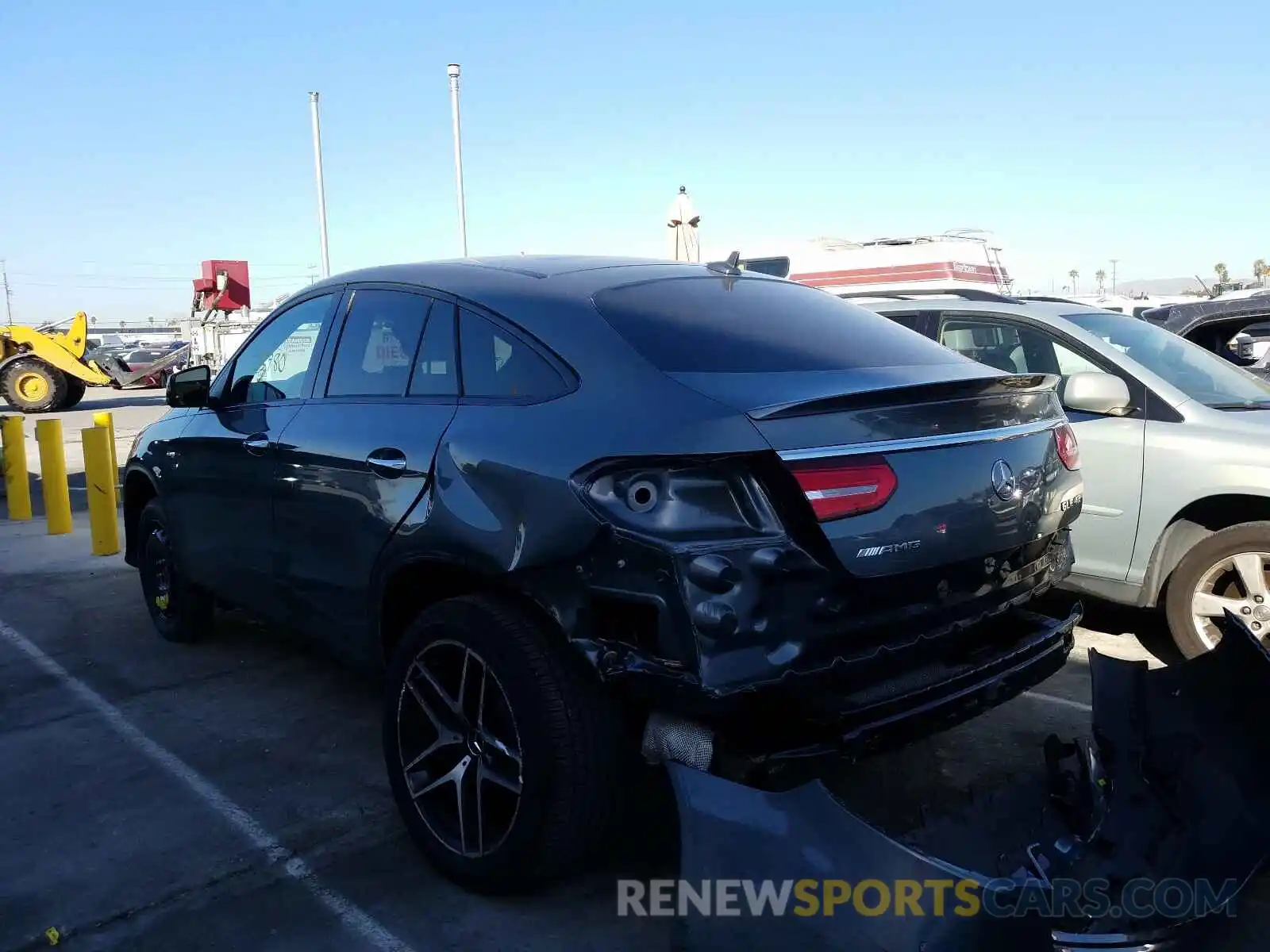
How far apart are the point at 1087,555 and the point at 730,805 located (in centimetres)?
316

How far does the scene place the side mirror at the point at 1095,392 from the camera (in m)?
4.51

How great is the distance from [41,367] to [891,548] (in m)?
24.0

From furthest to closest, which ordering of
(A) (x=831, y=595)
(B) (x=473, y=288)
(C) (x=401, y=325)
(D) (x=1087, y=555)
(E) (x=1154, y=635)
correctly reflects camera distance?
(E) (x=1154, y=635) < (D) (x=1087, y=555) < (C) (x=401, y=325) < (B) (x=473, y=288) < (A) (x=831, y=595)

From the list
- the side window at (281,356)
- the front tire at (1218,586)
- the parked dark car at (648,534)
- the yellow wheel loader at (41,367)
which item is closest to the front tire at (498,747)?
the parked dark car at (648,534)

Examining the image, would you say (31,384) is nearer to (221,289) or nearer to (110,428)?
(221,289)

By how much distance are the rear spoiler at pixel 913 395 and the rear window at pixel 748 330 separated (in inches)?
8.1

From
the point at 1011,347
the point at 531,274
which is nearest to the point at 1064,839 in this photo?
the point at 531,274

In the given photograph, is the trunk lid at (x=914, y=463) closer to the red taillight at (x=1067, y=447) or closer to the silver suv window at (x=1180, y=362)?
the red taillight at (x=1067, y=447)

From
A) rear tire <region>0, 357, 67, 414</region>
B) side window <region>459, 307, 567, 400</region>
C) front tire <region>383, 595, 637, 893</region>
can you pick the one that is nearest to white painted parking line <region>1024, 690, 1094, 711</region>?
front tire <region>383, 595, 637, 893</region>

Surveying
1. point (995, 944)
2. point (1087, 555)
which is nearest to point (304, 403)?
point (995, 944)

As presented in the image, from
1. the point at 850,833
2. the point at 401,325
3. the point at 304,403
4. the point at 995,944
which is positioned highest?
the point at 401,325

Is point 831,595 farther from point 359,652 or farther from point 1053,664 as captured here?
point 359,652

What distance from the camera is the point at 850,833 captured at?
2.22m

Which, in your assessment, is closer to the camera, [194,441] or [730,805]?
[730,805]
